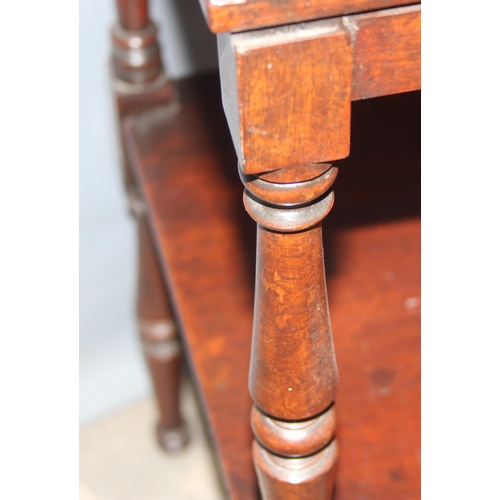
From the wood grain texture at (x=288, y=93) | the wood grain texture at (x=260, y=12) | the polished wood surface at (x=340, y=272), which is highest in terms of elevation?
the wood grain texture at (x=260, y=12)

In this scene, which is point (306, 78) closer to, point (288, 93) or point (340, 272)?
point (288, 93)

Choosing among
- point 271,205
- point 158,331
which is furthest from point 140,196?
point 271,205

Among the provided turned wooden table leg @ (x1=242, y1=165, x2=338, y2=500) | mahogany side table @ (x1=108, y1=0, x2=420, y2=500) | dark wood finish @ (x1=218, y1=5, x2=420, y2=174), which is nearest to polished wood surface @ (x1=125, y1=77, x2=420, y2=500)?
mahogany side table @ (x1=108, y1=0, x2=420, y2=500)

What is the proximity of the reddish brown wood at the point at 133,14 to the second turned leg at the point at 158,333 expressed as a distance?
182mm

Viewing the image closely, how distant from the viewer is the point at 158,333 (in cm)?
93

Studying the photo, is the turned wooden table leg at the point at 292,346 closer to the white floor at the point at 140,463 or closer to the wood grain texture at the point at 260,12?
the wood grain texture at the point at 260,12

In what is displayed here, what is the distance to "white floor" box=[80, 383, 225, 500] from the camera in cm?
104

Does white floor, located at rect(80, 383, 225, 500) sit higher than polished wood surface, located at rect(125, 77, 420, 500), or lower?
lower

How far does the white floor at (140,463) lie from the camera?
1.04 meters

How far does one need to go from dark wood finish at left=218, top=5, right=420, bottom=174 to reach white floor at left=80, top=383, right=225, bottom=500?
76cm

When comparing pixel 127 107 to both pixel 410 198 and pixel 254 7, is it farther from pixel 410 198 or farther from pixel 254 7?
pixel 254 7

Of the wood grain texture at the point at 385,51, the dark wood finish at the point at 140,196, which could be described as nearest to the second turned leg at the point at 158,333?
the dark wood finish at the point at 140,196

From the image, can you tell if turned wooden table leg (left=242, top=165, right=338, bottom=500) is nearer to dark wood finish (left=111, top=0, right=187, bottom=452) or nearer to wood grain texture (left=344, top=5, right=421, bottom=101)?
wood grain texture (left=344, top=5, right=421, bottom=101)

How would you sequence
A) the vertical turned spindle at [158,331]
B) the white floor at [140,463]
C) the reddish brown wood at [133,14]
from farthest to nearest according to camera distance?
1. the white floor at [140,463]
2. the vertical turned spindle at [158,331]
3. the reddish brown wood at [133,14]
